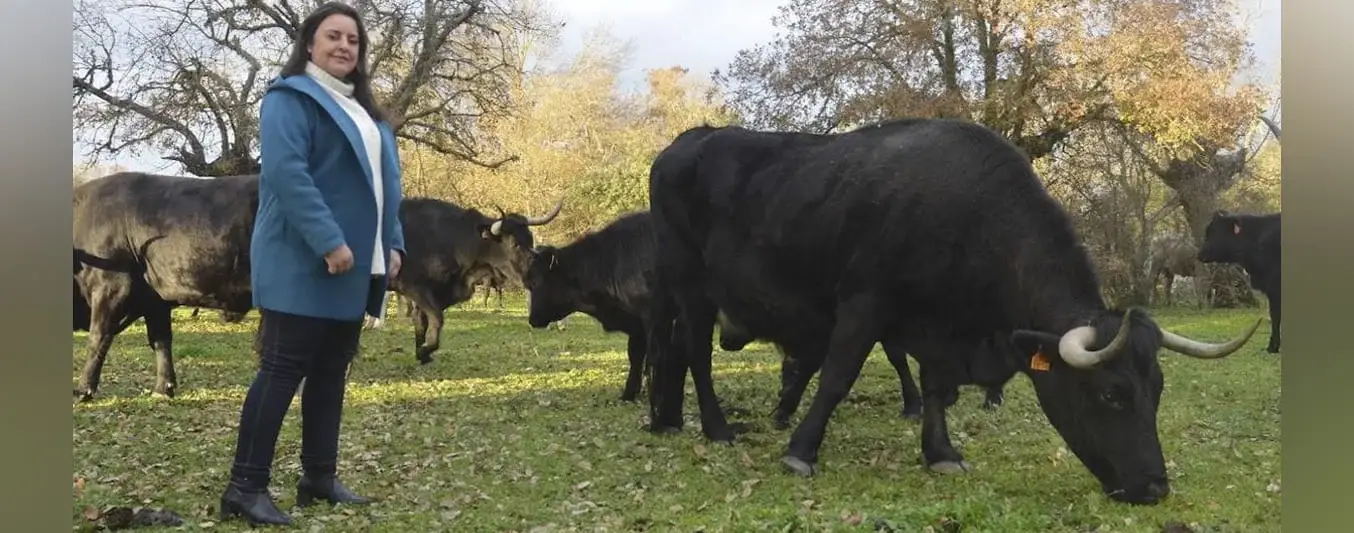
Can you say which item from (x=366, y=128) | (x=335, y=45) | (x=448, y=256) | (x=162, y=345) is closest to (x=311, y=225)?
(x=366, y=128)

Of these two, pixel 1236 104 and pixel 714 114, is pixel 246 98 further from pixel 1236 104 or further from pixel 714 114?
pixel 1236 104

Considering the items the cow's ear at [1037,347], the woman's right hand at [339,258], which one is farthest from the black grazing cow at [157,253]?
the cow's ear at [1037,347]

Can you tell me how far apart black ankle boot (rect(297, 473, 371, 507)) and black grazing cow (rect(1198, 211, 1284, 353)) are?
11.2 ft

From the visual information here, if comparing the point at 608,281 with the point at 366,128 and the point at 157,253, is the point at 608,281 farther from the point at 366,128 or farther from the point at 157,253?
the point at 366,128

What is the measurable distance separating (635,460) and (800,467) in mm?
794

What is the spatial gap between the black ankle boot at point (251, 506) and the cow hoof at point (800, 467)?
7.12 ft

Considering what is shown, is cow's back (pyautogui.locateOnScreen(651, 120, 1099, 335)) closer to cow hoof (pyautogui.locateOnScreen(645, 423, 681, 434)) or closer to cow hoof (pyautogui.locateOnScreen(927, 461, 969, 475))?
cow hoof (pyautogui.locateOnScreen(927, 461, 969, 475))

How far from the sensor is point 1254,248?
4.11 meters

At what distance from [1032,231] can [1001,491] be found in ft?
3.59

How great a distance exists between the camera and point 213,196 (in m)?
5.61

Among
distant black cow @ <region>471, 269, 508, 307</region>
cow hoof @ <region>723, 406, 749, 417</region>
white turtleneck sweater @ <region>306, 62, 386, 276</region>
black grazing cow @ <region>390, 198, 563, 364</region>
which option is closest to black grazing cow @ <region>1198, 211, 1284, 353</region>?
cow hoof @ <region>723, 406, 749, 417</region>

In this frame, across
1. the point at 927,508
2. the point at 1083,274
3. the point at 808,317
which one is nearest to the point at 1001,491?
the point at 927,508

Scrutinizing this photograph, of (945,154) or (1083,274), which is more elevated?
(945,154)
